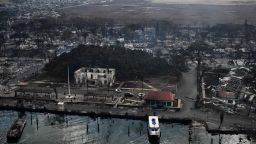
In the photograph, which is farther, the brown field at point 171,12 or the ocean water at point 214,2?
the ocean water at point 214,2

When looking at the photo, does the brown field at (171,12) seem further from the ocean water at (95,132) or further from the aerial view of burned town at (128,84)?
the ocean water at (95,132)

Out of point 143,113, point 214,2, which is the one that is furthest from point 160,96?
point 214,2

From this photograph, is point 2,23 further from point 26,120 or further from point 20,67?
point 26,120

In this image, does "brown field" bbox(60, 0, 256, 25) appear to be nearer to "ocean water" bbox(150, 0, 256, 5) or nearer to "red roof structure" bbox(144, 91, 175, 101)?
"ocean water" bbox(150, 0, 256, 5)

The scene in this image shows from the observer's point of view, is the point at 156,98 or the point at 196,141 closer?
the point at 196,141

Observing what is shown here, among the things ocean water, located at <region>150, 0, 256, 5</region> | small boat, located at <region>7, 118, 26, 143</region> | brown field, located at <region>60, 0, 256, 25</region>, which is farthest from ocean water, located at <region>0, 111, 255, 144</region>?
→ ocean water, located at <region>150, 0, 256, 5</region>

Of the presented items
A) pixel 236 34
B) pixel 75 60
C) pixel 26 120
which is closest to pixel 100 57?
pixel 75 60

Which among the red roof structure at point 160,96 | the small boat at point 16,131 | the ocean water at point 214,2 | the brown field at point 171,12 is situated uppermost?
the ocean water at point 214,2

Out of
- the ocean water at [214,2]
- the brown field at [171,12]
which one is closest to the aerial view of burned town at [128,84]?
the brown field at [171,12]
